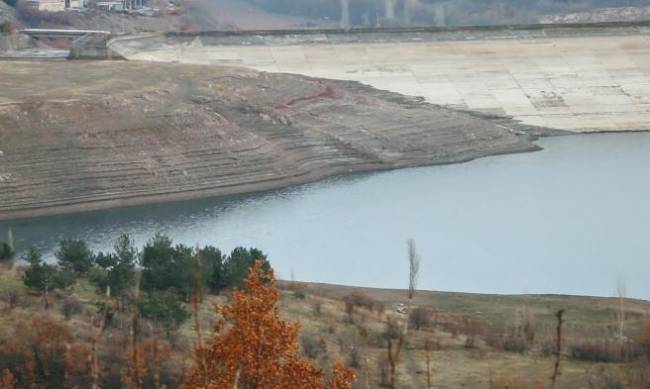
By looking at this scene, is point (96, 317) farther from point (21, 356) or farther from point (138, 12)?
point (138, 12)

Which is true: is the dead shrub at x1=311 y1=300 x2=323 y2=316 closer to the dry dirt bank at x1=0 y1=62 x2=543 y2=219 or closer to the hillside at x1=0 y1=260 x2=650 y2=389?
the hillside at x1=0 y1=260 x2=650 y2=389

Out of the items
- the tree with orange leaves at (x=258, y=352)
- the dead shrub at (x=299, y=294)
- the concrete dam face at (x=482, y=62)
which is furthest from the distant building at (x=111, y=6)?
the tree with orange leaves at (x=258, y=352)

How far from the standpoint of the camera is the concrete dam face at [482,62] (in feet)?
102

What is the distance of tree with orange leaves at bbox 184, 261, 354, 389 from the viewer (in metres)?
6.33

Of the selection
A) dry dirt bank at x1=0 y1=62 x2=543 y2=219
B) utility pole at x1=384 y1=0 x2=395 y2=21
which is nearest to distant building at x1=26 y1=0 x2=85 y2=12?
utility pole at x1=384 y1=0 x2=395 y2=21

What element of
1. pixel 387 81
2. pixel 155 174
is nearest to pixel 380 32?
pixel 387 81

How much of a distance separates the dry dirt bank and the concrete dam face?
4.30ft

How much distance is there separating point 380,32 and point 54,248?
59.1 ft

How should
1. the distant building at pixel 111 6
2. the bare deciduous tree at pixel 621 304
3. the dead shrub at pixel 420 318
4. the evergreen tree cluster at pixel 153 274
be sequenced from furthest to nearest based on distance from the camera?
the distant building at pixel 111 6 < the bare deciduous tree at pixel 621 304 < the dead shrub at pixel 420 318 < the evergreen tree cluster at pixel 153 274

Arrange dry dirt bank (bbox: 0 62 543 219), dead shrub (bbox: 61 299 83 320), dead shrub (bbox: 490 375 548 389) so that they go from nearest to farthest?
1. dead shrub (bbox: 490 375 548 389)
2. dead shrub (bbox: 61 299 83 320)
3. dry dirt bank (bbox: 0 62 543 219)

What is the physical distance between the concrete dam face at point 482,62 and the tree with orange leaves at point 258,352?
24061 mm

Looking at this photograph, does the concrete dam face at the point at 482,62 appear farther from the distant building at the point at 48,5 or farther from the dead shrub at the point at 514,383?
the dead shrub at the point at 514,383

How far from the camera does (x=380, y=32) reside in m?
35.0

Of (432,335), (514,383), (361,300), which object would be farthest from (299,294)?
(514,383)
